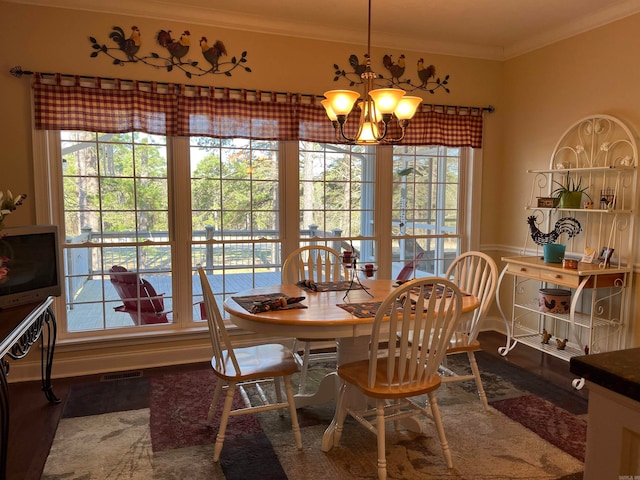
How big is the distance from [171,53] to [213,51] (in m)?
0.31

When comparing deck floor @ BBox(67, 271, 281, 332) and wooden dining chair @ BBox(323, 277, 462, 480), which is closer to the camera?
wooden dining chair @ BBox(323, 277, 462, 480)

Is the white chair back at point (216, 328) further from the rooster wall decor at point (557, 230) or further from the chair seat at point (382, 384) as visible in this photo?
the rooster wall decor at point (557, 230)

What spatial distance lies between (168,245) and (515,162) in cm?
316

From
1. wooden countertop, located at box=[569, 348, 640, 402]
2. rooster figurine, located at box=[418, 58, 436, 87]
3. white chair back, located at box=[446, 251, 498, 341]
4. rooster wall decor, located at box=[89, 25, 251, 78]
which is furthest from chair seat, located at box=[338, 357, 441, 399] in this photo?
rooster figurine, located at box=[418, 58, 436, 87]

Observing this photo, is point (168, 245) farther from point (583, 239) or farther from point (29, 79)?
point (583, 239)

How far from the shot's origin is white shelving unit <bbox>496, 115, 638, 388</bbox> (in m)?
3.32

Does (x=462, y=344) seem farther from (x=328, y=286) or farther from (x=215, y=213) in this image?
(x=215, y=213)

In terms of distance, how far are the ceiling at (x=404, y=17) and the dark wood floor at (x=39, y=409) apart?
2.59 meters

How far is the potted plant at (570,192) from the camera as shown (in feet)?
11.9

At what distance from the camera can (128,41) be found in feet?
11.1

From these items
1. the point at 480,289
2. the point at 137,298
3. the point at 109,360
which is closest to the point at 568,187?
the point at 480,289

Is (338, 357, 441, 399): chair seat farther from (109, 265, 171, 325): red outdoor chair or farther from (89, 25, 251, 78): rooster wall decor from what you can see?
→ (89, 25, 251, 78): rooster wall decor

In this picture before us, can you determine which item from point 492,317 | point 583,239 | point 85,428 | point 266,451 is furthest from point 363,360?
point 492,317

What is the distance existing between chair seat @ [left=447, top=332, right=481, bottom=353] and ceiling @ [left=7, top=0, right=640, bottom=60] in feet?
7.52
